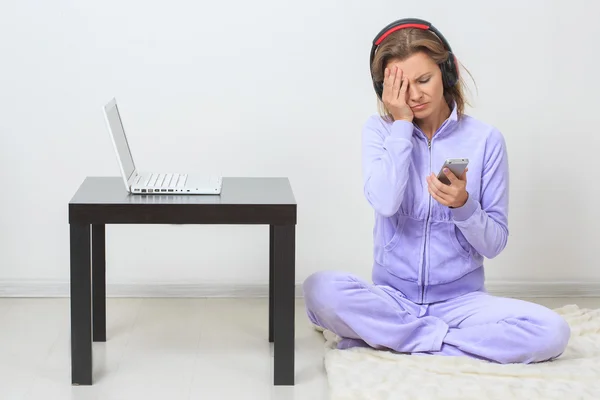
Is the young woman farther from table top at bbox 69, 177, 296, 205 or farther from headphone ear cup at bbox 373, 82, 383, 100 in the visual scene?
table top at bbox 69, 177, 296, 205

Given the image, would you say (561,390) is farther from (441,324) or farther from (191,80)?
(191,80)

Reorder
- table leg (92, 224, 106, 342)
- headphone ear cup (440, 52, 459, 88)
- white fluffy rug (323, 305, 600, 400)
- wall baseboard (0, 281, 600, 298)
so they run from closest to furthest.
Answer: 1. white fluffy rug (323, 305, 600, 400)
2. headphone ear cup (440, 52, 459, 88)
3. table leg (92, 224, 106, 342)
4. wall baseboard (0, 281, 600, 298)

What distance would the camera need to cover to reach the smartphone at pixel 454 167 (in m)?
2.04

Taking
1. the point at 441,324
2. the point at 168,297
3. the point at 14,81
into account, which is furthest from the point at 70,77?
the point at 441,324

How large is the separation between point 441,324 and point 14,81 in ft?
4.94

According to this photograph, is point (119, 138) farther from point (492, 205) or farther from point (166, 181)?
point (492, 205)

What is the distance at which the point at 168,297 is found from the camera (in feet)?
9.56

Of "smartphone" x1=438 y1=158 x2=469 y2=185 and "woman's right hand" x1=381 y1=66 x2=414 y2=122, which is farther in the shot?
"woman's right hand" x1=381 y1=66 x2=414 y2=122

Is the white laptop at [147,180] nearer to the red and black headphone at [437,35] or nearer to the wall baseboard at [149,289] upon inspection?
the red and black headphone at [437,35]

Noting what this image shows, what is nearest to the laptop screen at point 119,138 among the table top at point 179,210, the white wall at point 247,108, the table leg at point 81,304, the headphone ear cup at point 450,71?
the table top at point 179,210

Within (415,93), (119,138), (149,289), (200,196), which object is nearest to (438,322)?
(415,93)

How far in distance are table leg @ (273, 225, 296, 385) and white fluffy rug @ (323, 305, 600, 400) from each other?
11 cm

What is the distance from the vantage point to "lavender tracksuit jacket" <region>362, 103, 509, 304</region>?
7.53 ft

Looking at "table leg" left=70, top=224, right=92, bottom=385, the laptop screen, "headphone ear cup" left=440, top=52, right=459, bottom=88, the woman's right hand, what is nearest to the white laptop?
the laptop screen
